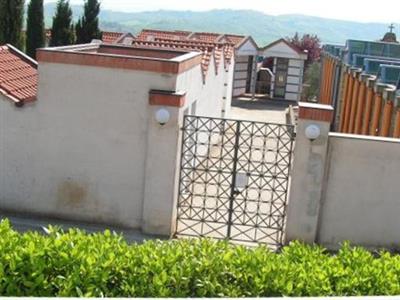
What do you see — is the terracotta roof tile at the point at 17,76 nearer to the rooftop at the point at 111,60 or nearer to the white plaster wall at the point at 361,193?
the rooftop at the point at 111,60

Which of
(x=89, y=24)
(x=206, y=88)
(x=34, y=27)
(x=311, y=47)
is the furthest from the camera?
(x=311, y=47)

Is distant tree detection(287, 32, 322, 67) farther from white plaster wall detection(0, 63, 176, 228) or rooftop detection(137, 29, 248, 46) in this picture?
white plaster wall detection(0, 63, 176, 228)

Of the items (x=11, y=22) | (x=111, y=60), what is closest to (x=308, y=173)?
(x=111, y=60)

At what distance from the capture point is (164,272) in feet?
16.3

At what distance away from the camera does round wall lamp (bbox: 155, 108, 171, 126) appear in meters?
11.2

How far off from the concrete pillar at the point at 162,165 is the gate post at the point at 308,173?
7.35 feet

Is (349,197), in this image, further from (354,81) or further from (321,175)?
(354,81)

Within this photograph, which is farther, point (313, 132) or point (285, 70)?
point (285, 70)

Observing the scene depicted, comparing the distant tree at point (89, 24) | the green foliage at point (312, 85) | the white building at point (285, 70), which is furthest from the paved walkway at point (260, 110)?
the distant tree at point (89, 24)

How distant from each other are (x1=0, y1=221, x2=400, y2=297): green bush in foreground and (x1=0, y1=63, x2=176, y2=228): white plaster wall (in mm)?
6253

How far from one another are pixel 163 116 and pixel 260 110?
22262 mm

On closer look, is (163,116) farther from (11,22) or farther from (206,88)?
(11,22)

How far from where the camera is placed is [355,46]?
2498cm

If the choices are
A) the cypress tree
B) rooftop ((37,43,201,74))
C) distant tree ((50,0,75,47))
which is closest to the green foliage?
distant tree ((50,0,75,47))
